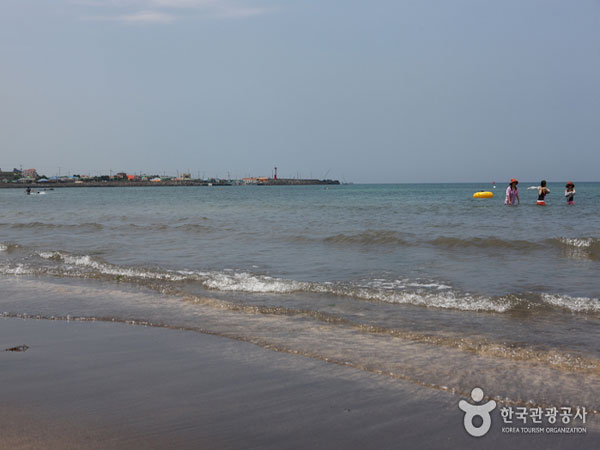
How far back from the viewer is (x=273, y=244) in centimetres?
1534

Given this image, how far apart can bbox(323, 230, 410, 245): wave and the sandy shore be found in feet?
34.2

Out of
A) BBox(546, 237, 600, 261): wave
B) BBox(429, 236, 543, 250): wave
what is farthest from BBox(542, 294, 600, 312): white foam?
BBox(429, 236, 543, 250): wave

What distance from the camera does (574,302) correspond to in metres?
7.32

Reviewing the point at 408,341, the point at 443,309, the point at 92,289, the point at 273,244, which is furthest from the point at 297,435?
the point at 273,244

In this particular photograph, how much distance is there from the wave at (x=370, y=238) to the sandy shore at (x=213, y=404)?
1043 centimetres

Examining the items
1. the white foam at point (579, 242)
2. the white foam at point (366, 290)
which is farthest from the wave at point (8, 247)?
the white foam at point (579, 242)

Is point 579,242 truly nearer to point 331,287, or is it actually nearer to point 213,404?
point 331,287

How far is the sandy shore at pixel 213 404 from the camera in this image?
10.6 ft

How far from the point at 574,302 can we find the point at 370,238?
8891 millimetres

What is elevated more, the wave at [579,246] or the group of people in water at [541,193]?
the group of people in water at [541,193]

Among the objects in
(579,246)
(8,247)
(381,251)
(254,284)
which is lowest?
(8,247)

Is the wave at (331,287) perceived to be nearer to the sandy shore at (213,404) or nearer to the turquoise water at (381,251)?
the turquoise water at (381,251)

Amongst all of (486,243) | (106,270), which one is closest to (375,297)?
(106,270)

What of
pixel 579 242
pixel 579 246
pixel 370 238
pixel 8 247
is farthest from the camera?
pixel 370 238
